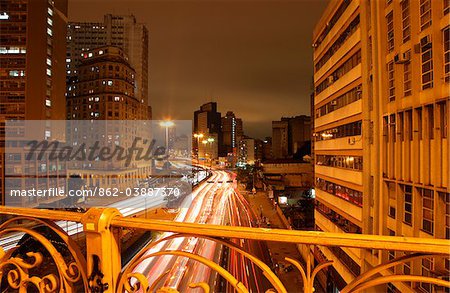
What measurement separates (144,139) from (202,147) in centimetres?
8908

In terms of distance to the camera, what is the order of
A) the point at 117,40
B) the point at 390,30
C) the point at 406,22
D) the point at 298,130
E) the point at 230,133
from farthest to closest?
the point at 230,133
the point at 298,130
the point at 117,40
the point at 390,30
the point at 406,22

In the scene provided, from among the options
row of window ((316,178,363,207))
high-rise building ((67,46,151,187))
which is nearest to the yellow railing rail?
row of window ((316,178,363,207))

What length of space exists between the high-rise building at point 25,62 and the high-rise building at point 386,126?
35.1 metres

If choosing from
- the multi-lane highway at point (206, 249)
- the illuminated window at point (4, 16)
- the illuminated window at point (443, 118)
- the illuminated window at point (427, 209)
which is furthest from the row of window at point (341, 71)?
the illuminated window at point (4, 16)

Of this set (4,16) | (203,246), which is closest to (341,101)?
(203,246)

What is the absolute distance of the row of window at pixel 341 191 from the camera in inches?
554

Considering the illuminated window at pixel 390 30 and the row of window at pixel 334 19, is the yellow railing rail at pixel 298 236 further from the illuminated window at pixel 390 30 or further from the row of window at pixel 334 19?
the row of window at pixel 334 19

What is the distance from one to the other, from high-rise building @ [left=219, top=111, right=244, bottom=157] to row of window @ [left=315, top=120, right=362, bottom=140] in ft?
→ 475

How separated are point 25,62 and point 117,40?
4686cm

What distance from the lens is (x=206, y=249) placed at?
2228 centimetres

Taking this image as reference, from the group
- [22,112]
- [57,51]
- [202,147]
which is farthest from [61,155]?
[202,147]

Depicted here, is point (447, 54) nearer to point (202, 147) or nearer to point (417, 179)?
point (417, 179)

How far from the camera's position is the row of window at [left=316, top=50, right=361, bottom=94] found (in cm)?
1429

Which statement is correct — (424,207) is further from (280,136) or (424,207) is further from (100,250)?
(280,136)
